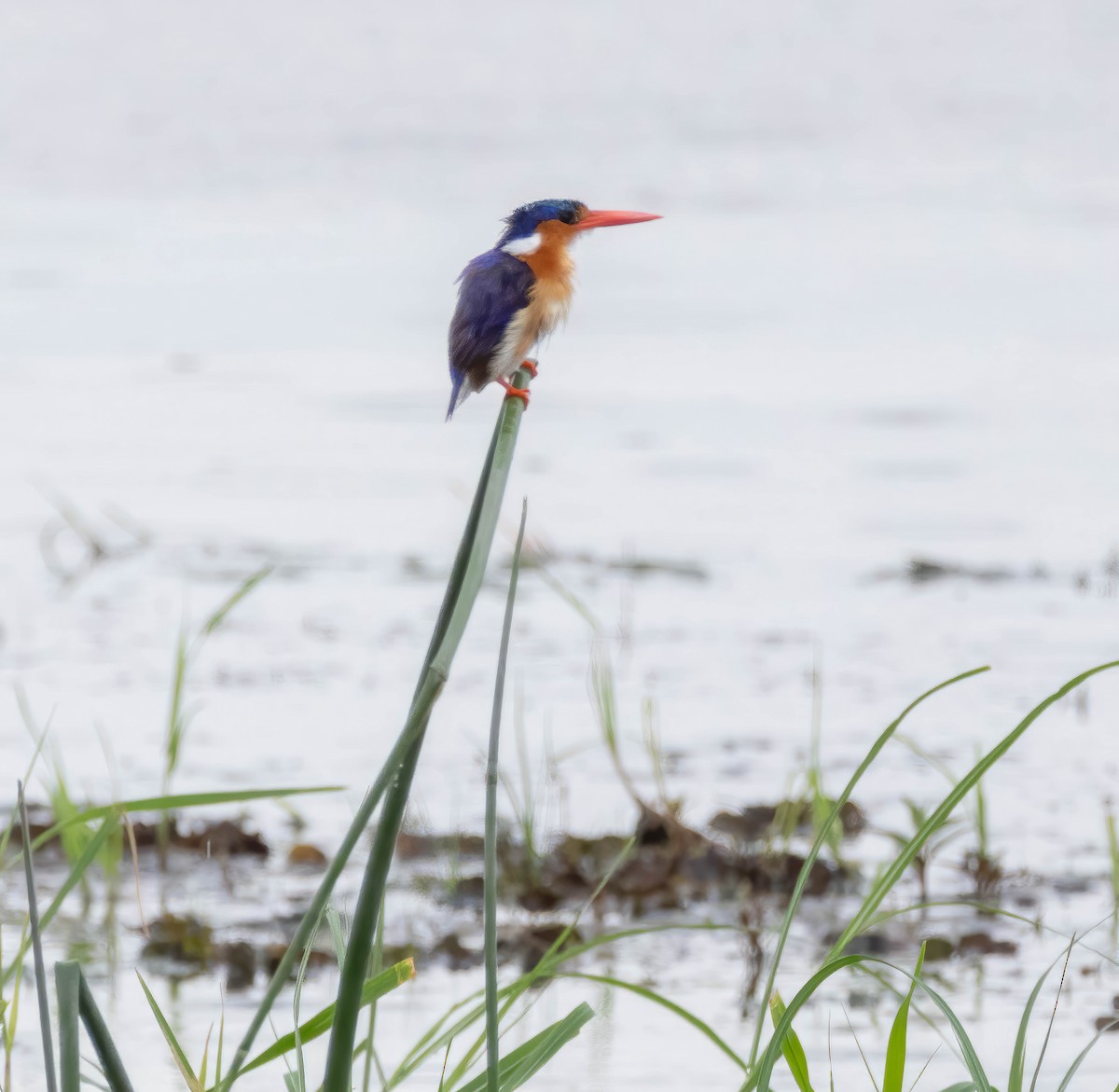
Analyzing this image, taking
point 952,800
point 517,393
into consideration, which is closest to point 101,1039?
point 517,393

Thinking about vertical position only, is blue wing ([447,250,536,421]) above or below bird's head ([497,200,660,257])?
below

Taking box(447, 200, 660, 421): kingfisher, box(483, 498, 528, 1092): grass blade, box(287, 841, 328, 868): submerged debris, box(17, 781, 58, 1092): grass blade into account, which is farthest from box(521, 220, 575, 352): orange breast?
box(287, 841, 328, 868): submerged debris

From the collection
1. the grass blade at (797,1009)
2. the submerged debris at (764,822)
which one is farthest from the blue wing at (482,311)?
the submerged debris at (764,822)

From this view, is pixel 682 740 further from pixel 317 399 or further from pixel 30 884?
pixel 317 399

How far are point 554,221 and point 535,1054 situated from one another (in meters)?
0.91

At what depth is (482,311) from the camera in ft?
5.62

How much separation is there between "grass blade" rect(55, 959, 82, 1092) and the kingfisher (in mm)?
668

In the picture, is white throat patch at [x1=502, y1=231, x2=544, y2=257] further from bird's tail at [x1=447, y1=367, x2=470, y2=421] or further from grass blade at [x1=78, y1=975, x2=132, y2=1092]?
grass blade at [x1=78, y1=975, x2=132, y2=1092]

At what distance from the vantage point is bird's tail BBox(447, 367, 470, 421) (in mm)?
1784

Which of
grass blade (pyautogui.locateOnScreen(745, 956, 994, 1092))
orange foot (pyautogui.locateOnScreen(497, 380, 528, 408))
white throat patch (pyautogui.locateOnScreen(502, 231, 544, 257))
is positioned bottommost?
grass blade (pyautogui.locateOnScreen(745, 956, 994, 1092))

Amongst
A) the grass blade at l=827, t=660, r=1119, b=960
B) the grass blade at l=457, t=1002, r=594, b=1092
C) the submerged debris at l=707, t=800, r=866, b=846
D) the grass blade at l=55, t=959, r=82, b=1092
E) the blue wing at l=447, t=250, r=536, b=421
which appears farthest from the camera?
the submerged debris at l=707, t=800, r=866, b=846

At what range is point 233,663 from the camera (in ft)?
16.0

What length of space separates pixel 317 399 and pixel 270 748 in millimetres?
4893

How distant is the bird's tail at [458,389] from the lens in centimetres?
178
